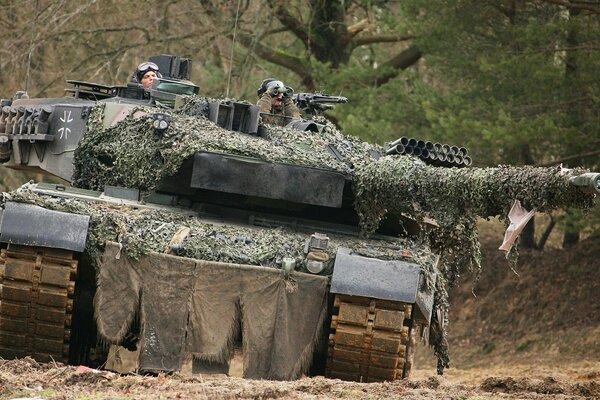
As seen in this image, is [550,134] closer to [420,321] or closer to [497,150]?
[497,150]

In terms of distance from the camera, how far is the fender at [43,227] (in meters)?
11.2

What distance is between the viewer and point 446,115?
20672 mm

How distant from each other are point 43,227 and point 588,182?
4.34m

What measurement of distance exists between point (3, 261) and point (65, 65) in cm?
1448

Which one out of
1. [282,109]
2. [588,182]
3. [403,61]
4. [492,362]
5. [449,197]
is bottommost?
[492,362]

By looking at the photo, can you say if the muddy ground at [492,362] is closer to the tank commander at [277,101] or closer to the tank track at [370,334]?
the tank track at [370,334]

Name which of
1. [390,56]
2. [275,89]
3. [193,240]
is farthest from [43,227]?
[390,56]

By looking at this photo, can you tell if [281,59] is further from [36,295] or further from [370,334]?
[370,334]

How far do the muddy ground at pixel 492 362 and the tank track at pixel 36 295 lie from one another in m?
0.40

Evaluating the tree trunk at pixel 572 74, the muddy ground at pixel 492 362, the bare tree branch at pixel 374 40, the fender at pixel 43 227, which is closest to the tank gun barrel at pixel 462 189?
the muddy ground at pixel 492 362

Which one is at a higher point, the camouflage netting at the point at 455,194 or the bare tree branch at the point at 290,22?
the bare tree branch at the point at 290,22

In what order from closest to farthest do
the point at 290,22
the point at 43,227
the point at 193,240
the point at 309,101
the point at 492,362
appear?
the point at 43,227 < the point at 193,240 < the point at 309,101 < the point at 492,362 < the point at 290,22

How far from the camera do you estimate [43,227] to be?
11.2 meters

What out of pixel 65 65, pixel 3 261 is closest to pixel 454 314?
pixel 65 65
